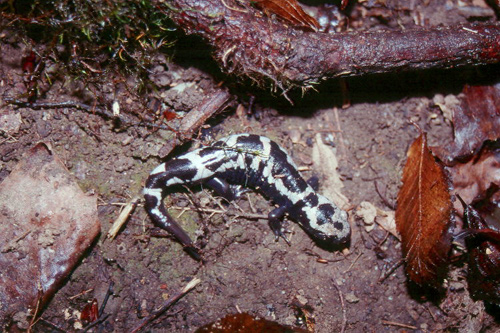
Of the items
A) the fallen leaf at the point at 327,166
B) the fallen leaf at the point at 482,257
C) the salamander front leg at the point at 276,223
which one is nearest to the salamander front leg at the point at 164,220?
the salamander front leg at the point at 276,223

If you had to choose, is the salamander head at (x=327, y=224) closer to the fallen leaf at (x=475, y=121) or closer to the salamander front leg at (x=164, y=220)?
the salamander front leg at (x=164, y=220)

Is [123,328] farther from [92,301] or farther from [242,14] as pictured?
[242,14]

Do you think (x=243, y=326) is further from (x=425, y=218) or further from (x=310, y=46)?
(x=310, y=46)

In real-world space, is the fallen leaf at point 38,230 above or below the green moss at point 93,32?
below

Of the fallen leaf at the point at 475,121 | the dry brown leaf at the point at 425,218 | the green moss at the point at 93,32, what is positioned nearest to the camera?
the green moss at the point at 93,32

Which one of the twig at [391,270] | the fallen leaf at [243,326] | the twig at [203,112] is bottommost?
the fallen leaf at [243,326]

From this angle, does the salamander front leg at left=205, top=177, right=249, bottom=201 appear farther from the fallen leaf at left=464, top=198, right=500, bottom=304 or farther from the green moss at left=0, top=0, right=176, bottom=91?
the fallen leaf at left=464, top=198, right=500, bottom=304

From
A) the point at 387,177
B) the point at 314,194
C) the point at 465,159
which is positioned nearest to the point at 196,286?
the point at 314,194

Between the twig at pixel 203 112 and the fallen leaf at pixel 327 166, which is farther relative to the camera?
the fallen leaf at pixel 327 166
